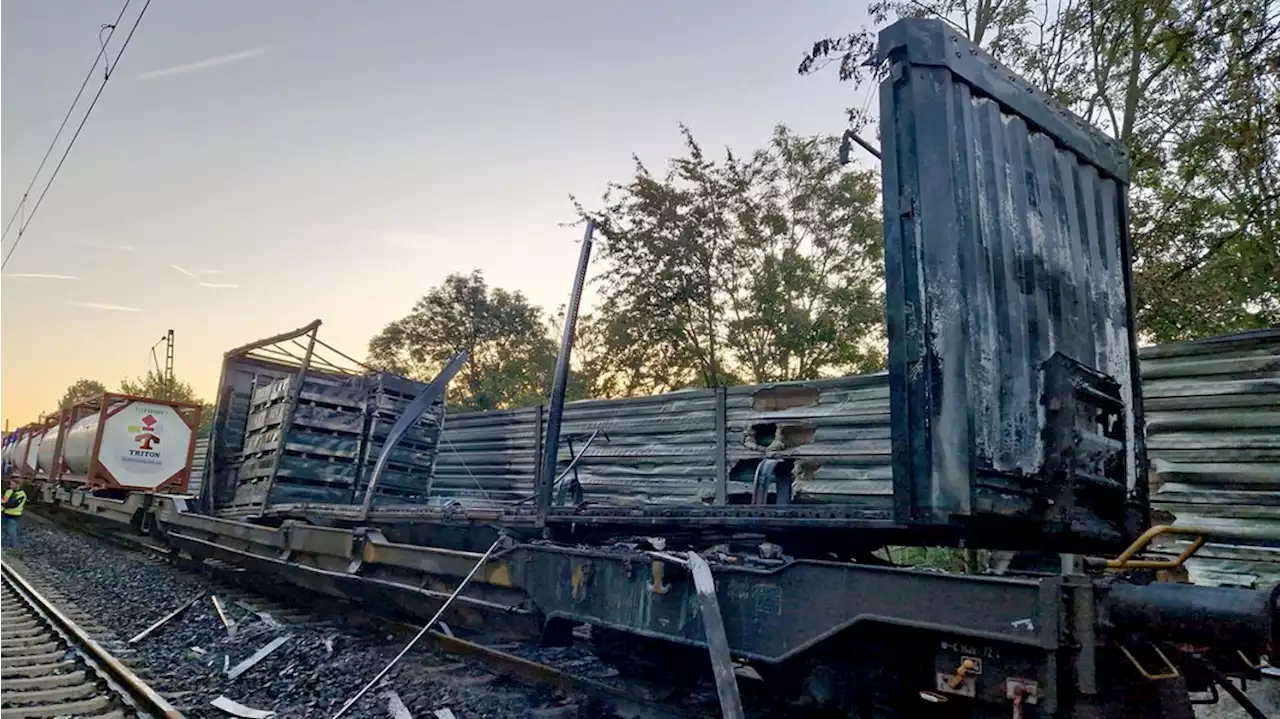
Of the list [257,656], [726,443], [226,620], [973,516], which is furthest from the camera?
[726,443]

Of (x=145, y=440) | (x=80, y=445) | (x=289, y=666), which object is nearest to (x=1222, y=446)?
(x=289, y=666)

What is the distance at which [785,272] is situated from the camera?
17.5 meters

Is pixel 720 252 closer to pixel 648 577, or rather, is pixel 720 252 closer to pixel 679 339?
pixel 679 339

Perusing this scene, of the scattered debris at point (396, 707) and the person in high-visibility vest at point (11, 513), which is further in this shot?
the person in high-visibility vest at point (11, 513)

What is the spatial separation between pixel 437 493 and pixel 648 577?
9.99 m

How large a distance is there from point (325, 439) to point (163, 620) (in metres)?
2.35

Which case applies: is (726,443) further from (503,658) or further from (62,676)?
(62,676)

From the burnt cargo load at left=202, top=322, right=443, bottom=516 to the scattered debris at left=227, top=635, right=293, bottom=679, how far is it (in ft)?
7.95

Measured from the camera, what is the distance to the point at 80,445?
1558 centimetres

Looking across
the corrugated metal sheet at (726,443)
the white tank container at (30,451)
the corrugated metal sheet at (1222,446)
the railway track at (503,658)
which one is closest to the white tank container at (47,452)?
the white tank container at (30,451)

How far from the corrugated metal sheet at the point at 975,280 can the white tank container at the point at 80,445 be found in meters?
16.0

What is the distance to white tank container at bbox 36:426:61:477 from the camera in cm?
1862

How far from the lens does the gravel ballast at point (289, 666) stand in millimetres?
4953

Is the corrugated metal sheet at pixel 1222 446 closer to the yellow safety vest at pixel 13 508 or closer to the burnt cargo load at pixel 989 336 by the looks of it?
the burnt cargo load at pixel 989 336
